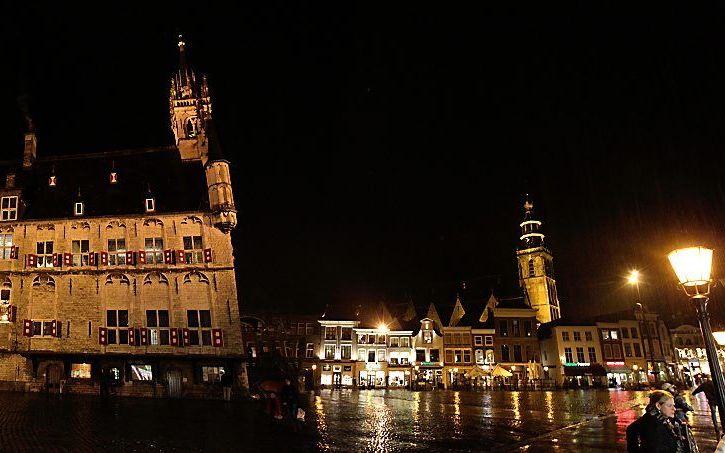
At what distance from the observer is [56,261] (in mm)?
36938

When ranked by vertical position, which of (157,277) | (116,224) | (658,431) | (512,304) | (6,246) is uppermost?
(116,224)

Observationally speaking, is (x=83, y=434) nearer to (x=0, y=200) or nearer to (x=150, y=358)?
(x=150, y=358)

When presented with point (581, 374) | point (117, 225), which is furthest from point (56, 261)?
point (581, 374)

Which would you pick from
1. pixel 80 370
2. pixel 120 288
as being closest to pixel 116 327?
pixel 120 288

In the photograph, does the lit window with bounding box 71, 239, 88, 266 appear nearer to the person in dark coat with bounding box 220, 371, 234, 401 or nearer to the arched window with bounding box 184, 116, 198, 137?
the arched window with bounding box 184, 116, 198, 137

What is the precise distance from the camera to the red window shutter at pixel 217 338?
3594 cm

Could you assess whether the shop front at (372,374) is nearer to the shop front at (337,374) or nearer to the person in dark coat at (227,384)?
the shop front at (337,374)

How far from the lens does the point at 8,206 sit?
3766 cm

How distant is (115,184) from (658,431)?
135 ft

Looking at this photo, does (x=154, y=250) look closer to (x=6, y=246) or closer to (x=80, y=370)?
(x=80, y=370)

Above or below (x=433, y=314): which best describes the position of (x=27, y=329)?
above

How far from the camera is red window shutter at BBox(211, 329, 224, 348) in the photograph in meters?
35.9

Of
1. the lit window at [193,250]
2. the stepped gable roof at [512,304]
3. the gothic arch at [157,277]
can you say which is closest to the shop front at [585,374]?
the stepped gable roof at [512,304]

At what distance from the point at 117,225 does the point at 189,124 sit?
36.9 feet
